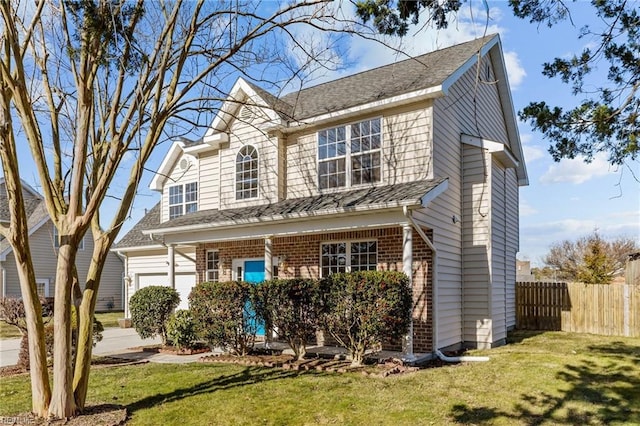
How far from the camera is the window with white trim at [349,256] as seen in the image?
34.4 ft

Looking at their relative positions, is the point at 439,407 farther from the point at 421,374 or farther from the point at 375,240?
the point at 375,240

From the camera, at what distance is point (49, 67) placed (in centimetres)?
704

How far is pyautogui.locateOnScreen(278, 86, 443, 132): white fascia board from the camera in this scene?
9.65 meters

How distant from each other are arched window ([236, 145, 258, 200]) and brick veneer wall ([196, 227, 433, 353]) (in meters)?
1.35

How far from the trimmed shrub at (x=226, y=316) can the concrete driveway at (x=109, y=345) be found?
310cm

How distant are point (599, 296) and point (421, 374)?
856 centimetres

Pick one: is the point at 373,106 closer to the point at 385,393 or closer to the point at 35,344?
the point at 385,393

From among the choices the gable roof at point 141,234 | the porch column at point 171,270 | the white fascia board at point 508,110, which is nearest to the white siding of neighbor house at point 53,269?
the gable roof at point 141,234

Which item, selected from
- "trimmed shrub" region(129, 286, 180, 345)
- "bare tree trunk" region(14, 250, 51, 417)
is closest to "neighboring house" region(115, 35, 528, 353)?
"trimmed shrub" region(129, 286, 180, 345)

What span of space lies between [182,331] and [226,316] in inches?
65.2

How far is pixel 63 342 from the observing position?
5.74 meters

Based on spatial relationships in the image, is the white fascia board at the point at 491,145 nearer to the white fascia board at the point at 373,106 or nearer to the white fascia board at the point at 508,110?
the white fascia board at the point at 508,110

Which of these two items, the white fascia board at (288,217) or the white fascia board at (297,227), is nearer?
the white fascia board at (288,217)

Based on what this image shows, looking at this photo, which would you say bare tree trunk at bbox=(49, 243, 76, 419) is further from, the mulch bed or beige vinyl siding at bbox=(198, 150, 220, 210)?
beige vinyl siding at bbox=(198, 150, 220, 210)
